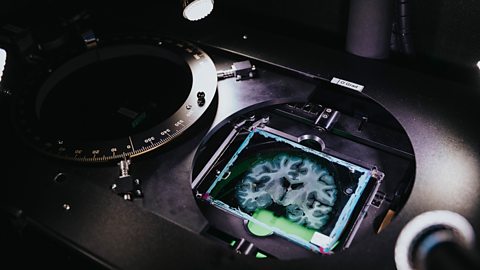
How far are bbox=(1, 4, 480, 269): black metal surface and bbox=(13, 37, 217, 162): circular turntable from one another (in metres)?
0.03

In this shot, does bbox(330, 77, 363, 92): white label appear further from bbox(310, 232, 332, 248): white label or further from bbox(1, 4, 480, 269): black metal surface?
bbox(310, 232, 332, 248): white label

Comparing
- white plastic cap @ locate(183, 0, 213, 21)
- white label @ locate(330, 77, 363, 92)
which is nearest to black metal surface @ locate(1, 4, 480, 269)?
white label @ locate(330, 77, 363, 92)

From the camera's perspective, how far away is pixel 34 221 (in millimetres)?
979

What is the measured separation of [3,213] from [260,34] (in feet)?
2.04

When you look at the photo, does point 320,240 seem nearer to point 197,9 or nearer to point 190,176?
point 190,176

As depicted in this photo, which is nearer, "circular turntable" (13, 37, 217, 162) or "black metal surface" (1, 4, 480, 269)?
"black metal surface" (1, 4, 480, 269)

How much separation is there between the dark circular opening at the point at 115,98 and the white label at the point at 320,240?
1.27 ft

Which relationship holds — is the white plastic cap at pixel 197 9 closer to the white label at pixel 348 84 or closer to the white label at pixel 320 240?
the white label at pixel 348 84

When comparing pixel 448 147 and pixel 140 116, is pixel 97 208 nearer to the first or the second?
pixel 140 116

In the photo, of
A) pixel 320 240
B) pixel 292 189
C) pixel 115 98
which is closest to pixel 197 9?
pixel 115 98

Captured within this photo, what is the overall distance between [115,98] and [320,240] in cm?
54

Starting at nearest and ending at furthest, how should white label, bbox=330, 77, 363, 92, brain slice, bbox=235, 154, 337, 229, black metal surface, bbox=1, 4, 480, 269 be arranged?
black metal surface, bbox=1, 4, 480, 269 < brain slice, bbox=235, 154, 337, 229 < white label, bbox=330, 77, 363, 92

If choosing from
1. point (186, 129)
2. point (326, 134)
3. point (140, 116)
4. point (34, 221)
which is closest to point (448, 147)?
point (326, 134)

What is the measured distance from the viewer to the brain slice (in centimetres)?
101
